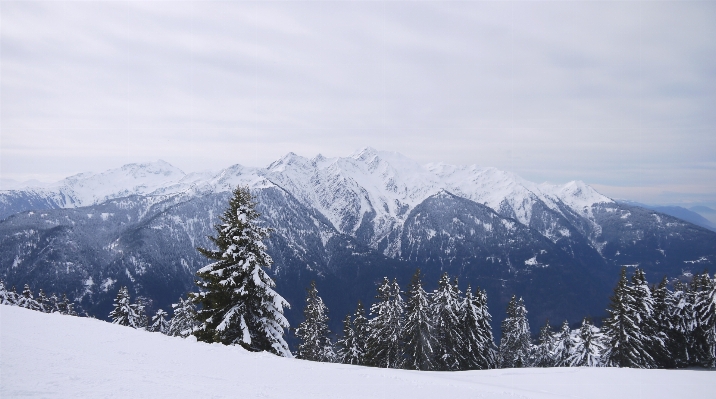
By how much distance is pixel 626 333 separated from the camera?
30.3m

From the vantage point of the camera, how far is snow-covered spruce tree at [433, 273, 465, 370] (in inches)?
1303

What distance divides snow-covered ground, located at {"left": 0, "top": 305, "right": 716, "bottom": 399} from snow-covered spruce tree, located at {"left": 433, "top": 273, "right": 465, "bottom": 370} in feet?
63.1

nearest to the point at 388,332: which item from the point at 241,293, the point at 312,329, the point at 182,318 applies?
the point at 312,329

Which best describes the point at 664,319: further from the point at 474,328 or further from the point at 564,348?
the point at 474,328

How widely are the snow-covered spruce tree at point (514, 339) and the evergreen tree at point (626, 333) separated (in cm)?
1410

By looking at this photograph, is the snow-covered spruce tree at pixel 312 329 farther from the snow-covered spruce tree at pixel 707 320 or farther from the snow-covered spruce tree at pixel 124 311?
the snow-covered spruce tree at pixel 707 320

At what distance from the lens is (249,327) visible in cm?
1703

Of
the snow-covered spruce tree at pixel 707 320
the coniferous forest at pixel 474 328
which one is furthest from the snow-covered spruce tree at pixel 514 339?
the snow-covered spruce tree at pixel 707 320

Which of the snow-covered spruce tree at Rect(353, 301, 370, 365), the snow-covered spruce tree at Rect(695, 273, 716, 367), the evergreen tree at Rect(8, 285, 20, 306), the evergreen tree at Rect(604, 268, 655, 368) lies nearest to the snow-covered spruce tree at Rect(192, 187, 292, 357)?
the snow-covered spruce tree at Rect(353, 301, 370, 365)

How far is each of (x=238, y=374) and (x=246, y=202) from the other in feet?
32.9

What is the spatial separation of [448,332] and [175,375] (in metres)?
29.2

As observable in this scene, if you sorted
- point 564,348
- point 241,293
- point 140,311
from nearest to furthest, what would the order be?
1. point 241,293
2. point 564,348
3. point 140,311

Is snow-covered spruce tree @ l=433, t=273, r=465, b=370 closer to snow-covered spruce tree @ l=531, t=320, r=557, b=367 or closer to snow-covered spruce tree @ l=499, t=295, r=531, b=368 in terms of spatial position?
snow-covered spruce tree @ l=499, t=295, r=531, b=368

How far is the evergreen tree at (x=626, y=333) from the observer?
1175 inches
